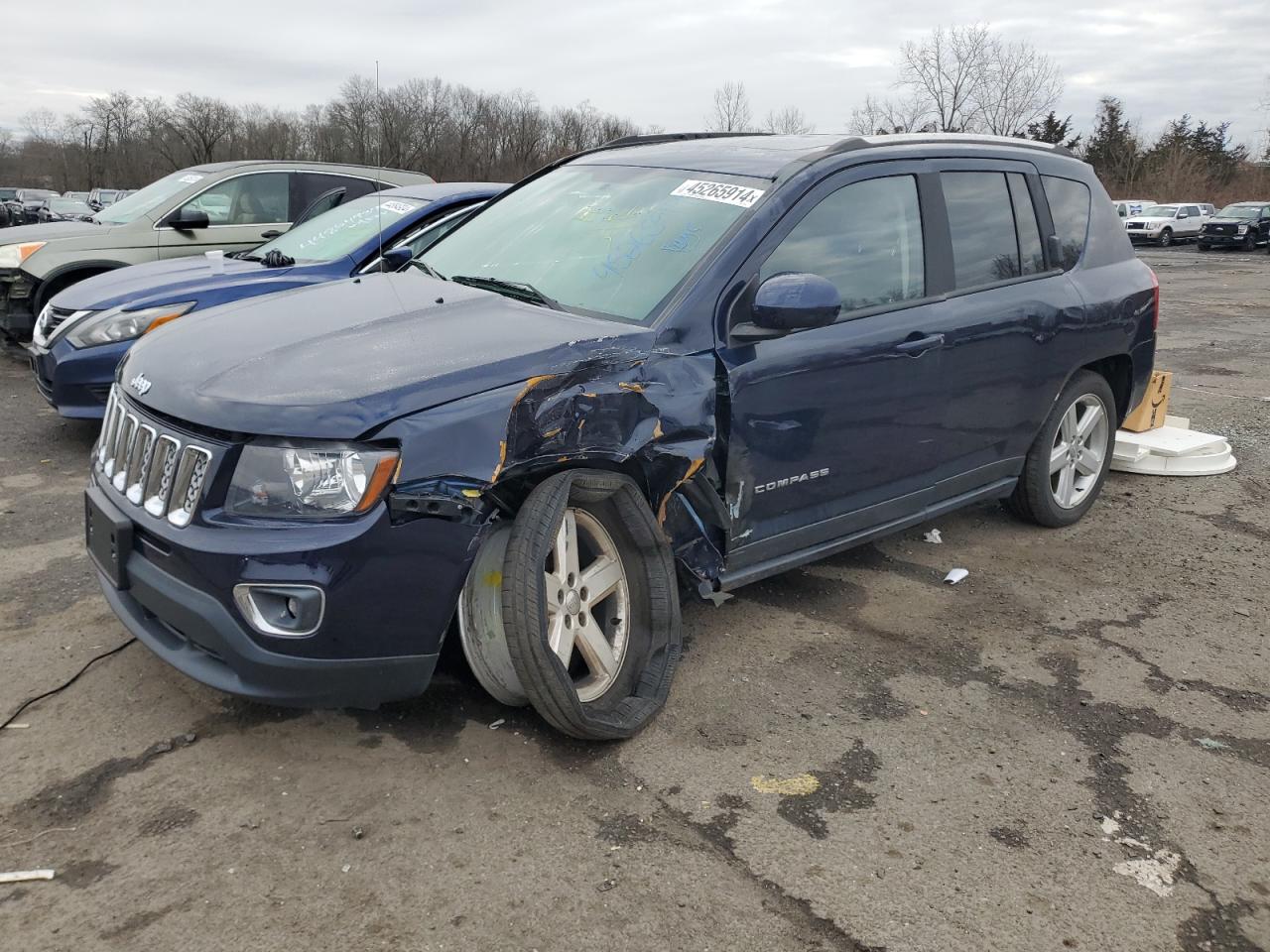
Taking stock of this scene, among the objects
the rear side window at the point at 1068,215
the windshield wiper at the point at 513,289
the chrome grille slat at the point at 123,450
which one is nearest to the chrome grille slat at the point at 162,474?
the chrome grille slat at the point at 123,450

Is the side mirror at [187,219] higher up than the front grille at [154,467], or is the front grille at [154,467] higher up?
the side mirror at [187,219]

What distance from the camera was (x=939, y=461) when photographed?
420cm

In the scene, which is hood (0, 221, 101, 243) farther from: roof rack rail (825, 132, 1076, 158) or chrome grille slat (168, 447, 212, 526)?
roof rack rail (825, 132, 1076, 158)

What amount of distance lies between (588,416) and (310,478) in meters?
0.79

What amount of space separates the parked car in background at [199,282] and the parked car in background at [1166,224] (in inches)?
1569

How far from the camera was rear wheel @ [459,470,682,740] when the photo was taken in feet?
9.09

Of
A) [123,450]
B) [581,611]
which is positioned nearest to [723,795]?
[581,611]

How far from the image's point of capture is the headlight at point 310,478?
100 inches

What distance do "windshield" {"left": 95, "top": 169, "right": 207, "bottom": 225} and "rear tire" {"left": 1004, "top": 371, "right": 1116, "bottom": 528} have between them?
733cm

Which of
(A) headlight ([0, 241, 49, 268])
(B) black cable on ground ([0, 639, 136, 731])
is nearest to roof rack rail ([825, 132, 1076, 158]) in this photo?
(B) black cable on ground ([0, 639, 136, 731])

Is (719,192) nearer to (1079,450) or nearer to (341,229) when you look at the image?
(1079,450)

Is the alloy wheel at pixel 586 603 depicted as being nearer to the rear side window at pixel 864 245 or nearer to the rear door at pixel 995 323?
the rear side window at pixel 864 245

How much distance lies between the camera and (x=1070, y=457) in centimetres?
511

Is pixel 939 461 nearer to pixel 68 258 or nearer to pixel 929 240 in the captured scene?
pixel 929 240
